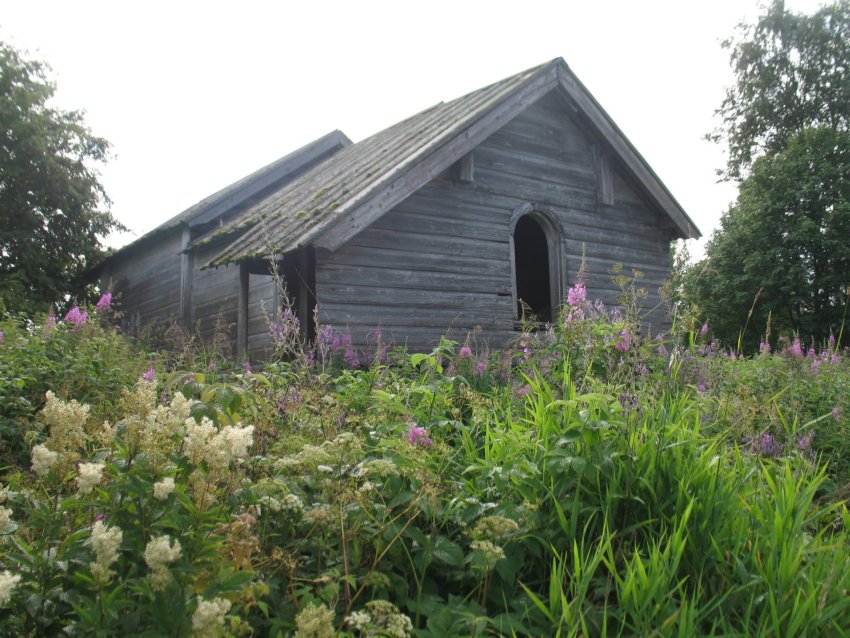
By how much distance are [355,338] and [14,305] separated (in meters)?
14.6

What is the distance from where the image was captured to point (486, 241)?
11.2 metres

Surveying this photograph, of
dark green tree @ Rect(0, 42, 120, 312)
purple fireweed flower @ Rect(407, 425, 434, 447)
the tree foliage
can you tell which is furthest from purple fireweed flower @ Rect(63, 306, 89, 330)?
the tree foliage

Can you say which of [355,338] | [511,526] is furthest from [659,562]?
[355,338]

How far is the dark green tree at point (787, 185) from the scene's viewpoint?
24078 millimetres

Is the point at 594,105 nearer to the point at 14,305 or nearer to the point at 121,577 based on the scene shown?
the point at 121,577

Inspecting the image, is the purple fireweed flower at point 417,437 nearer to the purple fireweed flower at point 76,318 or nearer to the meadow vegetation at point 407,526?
the meadow vegetation at point 407,526

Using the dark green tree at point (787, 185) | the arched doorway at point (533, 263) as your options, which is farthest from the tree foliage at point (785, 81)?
the arched doorway at point (533, 263)

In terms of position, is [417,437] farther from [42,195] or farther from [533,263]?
[42,195]

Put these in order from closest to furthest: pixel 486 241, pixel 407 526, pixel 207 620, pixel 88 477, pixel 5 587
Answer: pixel 207 620
pixel 5 587
pixel 88 477
pixel 407 526
pixel 486 241

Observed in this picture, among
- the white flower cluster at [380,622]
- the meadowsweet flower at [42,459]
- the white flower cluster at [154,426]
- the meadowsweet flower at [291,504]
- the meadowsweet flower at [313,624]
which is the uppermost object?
the white flower cluster at [154,426]

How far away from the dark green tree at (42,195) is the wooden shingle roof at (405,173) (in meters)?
11.8

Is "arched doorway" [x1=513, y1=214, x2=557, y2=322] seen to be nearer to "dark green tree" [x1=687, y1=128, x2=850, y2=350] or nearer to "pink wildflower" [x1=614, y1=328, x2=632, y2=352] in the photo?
"pink wildflower" [x1=614, y1=328, x2=632, y2=352]

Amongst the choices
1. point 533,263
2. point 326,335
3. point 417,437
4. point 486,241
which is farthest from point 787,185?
point 417,437

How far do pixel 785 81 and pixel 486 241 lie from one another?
80.5 ft
